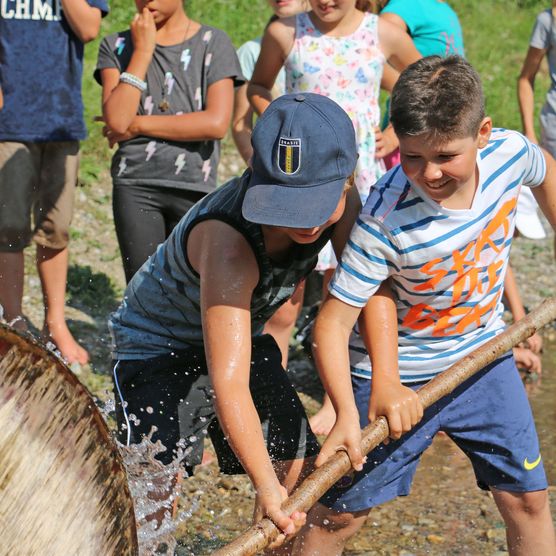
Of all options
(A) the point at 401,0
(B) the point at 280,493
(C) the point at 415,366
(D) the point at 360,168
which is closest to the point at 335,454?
(B) the point at 280,493

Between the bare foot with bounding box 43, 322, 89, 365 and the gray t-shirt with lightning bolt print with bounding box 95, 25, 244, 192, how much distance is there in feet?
2.77

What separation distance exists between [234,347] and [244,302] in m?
0.12

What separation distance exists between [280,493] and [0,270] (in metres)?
2.58

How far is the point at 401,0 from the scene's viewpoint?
Answer: 17.0ft

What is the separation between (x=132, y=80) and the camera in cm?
450

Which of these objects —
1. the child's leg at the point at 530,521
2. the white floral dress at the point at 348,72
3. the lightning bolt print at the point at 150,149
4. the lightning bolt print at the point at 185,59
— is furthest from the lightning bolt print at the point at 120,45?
the child's leg at the point at 530,521

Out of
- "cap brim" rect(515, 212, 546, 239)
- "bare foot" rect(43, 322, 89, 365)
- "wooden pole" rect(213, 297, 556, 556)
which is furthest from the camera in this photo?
"cap brim" rect(515, 212, 546, 239)

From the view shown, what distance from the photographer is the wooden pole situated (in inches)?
99.0

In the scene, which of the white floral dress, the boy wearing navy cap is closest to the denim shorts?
the boy wearing navy cap

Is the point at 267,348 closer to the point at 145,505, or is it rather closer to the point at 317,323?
the point at 317,323

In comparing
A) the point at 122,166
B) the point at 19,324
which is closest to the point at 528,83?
the point at 122,166

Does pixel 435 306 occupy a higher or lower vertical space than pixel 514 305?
higher

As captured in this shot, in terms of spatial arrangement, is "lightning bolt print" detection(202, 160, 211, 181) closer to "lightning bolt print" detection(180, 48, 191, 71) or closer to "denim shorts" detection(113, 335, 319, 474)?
"lightning bolt print" detection(180, 48, 191, 71)

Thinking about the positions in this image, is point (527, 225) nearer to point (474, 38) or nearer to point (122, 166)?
point (122, 166)
